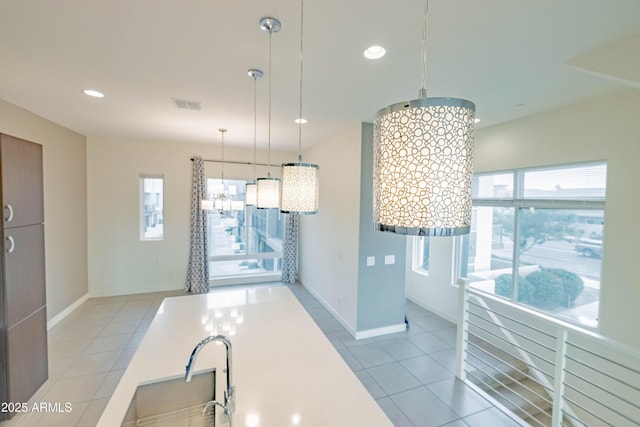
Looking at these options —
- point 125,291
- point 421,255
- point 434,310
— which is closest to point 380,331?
point 434,310

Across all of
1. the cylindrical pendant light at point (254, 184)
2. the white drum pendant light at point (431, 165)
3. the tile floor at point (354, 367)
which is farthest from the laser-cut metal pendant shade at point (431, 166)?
the tile floor at point (354, 367)

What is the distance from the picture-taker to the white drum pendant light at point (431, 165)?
67 centimetres

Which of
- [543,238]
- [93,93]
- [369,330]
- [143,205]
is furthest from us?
[143,205]

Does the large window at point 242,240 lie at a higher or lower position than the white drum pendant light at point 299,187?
lower

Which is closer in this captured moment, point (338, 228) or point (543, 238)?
point (543, 238)

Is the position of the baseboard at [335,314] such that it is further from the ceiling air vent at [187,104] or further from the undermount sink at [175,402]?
the ceiling air vent at [187,104]

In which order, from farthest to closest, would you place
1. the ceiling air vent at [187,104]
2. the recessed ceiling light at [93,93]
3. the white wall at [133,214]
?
the white wall at [133,214]
the ceiling air vent at [187,104]
the recessed ceiling light at [93,93]

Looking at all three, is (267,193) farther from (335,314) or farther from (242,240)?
(242,240)

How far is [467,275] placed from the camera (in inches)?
160

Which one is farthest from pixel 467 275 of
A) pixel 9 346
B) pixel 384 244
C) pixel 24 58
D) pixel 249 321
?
pixel 24 58

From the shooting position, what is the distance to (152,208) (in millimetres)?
5172

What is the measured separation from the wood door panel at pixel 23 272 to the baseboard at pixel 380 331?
3.50m

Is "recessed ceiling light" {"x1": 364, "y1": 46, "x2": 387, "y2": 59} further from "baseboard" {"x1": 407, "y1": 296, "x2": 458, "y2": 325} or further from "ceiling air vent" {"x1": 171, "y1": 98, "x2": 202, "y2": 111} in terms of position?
"baseboard" {"x1": 407, "y1": 296, "x2": 458, "y2": 325}

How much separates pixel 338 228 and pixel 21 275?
3.50 metres
